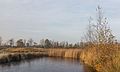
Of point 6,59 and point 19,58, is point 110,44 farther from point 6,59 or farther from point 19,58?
point 19,58

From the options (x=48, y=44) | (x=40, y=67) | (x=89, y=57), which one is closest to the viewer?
(x=89, y=57)

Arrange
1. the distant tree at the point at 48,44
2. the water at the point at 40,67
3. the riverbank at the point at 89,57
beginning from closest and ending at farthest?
1. the riverbank at the point at 89,57
2. the water at the point at 40,67
3. the distant tree at the point at 48,44

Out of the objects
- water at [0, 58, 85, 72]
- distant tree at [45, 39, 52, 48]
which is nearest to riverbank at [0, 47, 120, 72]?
water at [0, 58, 85, 72]

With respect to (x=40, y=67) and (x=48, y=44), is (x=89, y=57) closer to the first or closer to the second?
(x=40, y=67)

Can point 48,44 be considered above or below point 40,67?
above

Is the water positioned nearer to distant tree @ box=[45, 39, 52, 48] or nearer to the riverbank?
the riverbank

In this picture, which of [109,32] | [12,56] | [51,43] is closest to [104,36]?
[109,32]

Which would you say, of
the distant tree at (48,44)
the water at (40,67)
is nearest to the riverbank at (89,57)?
the water at (40,67)

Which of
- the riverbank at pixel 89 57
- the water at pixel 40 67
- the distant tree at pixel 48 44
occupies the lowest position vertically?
the water at pixel 40 67

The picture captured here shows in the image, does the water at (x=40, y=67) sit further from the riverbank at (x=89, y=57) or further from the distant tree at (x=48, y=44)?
the distant tree at (x=48, y=44)

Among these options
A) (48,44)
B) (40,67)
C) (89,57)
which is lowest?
(40,67)

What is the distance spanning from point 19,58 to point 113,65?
31.2 metres

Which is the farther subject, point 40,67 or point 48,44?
point 48,44

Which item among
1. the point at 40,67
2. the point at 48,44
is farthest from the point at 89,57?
the point at 48,44
